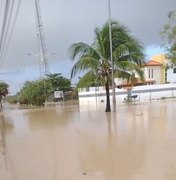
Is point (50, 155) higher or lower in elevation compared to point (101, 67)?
lower

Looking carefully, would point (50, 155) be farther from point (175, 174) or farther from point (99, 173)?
point (175, 174)

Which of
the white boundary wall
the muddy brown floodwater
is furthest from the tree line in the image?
the white boundary wall

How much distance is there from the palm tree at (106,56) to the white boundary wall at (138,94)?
1424 centimetres

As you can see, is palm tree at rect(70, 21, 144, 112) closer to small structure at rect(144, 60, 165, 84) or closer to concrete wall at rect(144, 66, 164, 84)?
small structure at rect(144, 60, 165, 84)

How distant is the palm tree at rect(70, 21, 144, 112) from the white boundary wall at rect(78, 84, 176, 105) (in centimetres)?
1424

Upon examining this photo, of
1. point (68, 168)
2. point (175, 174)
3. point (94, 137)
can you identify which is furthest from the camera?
point (94, 137)

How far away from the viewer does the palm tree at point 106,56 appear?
22.7 metres

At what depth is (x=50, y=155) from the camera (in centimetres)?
1044

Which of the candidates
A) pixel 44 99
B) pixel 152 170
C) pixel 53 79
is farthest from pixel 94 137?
pixel 53 79

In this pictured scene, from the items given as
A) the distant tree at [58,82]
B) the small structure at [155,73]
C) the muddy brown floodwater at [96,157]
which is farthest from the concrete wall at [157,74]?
the muddy brown floodwater at [96,157]

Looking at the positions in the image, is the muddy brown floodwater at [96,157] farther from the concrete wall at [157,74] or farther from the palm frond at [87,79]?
the concrete wall at [157,74]

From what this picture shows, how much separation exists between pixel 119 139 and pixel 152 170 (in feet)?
15.9

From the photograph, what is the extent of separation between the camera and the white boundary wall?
38.4 metres

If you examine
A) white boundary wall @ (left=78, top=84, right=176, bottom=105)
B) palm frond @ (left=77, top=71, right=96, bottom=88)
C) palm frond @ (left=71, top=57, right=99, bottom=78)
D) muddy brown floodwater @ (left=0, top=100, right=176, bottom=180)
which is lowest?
muddy brown floodwater @ (left=0, top=100, right=176, bottom=180)
